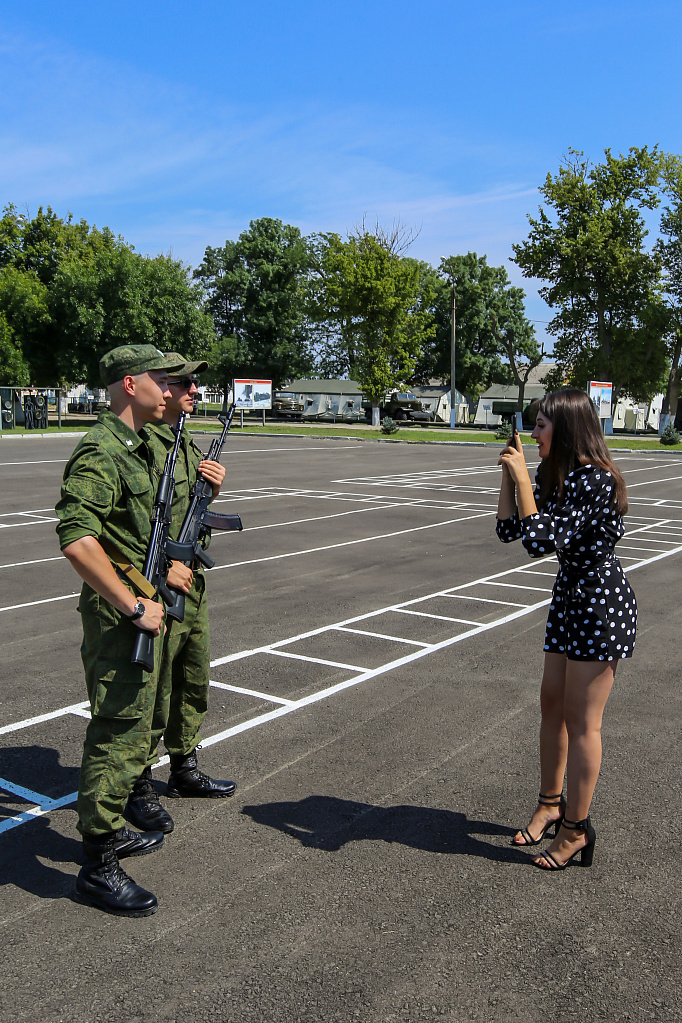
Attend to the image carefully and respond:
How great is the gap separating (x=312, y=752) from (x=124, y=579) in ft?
6.69

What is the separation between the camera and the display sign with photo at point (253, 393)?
172 feet

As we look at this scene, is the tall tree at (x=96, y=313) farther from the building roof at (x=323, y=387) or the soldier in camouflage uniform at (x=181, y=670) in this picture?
the soldier in camouflage uniform at (x=181, y=670)

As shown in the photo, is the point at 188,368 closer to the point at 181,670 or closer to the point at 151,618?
the point at 151,618

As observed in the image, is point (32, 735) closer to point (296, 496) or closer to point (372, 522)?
point (372, 522)

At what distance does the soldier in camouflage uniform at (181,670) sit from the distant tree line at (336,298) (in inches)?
1967

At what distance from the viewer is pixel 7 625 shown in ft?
25.8

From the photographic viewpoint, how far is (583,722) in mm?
3631

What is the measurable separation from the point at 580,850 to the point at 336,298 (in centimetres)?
5982

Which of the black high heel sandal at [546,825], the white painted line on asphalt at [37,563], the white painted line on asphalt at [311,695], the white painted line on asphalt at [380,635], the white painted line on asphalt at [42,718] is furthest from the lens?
the white painted line on asphalt at [37,563]

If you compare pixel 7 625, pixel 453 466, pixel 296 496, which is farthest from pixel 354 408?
pixel 7 625

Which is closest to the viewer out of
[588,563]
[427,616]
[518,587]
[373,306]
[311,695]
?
[588,563]

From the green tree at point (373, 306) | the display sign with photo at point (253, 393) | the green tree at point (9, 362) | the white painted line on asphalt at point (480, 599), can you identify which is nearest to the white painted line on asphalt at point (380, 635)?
the white painted line on asphalt at point (480, 599)

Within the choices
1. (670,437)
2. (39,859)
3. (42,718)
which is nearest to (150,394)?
(39,859)

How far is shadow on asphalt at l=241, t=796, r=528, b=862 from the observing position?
3.94 meters
